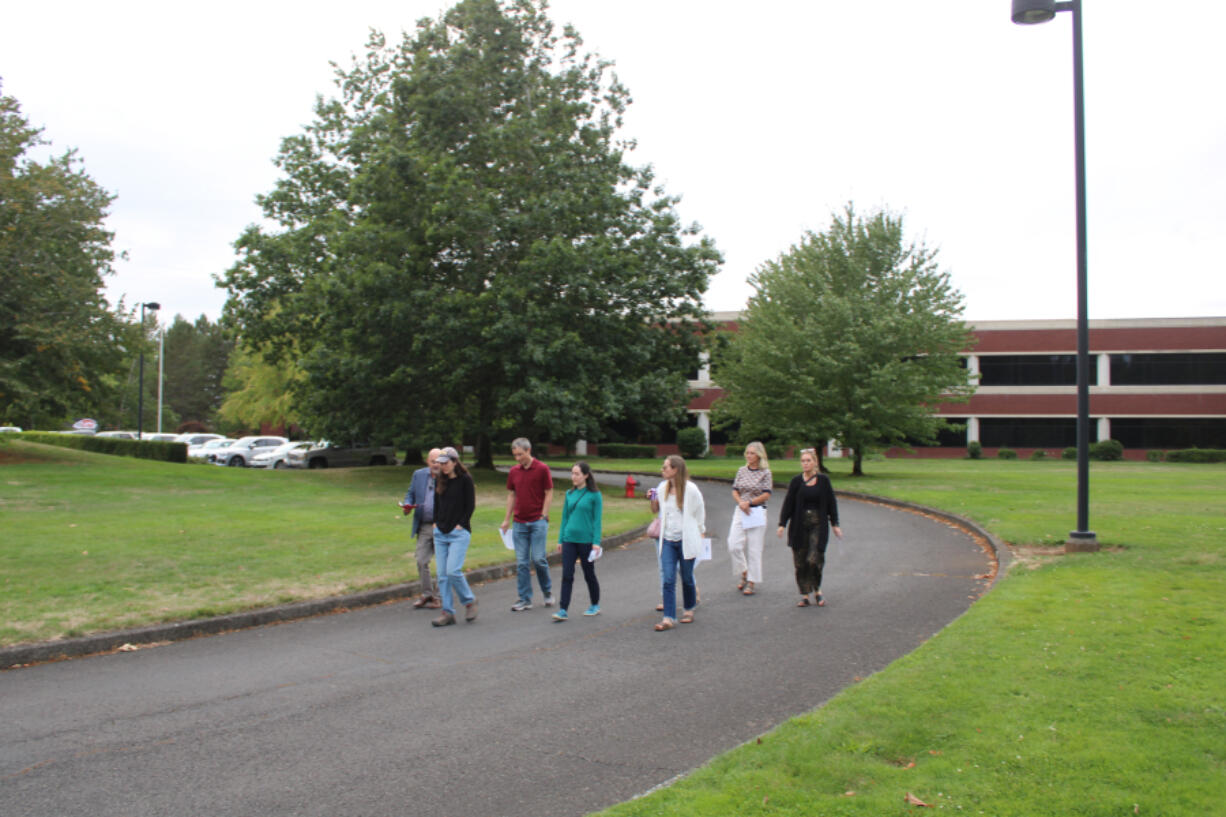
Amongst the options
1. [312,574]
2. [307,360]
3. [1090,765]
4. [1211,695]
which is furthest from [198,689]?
[307,360]

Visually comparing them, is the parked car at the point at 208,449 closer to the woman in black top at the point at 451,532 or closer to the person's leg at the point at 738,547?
the woman in black top at the point at 451,532

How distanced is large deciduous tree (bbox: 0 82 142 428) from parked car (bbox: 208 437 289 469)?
10.1 m

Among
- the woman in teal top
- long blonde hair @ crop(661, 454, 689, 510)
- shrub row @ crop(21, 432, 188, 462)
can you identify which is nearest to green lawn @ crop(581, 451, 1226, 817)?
long blonde hair @ crop(661, 454, 689, 510)

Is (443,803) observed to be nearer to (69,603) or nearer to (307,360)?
(69,603)

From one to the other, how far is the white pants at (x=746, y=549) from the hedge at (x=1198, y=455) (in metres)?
52.7

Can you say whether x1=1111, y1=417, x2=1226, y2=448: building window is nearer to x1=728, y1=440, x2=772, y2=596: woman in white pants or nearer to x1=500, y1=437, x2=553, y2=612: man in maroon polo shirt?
x1=728, y1=440, x2=772, y2=596: woman in white pants

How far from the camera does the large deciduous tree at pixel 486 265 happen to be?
26781 mm

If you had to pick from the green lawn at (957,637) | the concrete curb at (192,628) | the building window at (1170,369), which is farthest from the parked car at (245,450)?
the building window at (1170,369)

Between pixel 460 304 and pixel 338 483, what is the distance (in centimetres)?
699

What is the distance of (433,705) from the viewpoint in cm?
643

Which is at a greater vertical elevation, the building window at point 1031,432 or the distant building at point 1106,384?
the distant building at point 1106,384

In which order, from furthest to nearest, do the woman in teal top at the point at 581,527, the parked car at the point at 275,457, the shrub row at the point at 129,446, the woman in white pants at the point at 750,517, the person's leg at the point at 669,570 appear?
1. the parked car at the point at 275,457
2. the shrub row at the point at 129,446
3. the woman in white pants at the point at 750,517
4. the woman in teal top at the point at 581,527
5. the person's leg at the point at 669,570

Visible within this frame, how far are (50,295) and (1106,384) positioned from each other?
2219 inches

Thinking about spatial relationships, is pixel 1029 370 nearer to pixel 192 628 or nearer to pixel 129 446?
pixel 129 446
